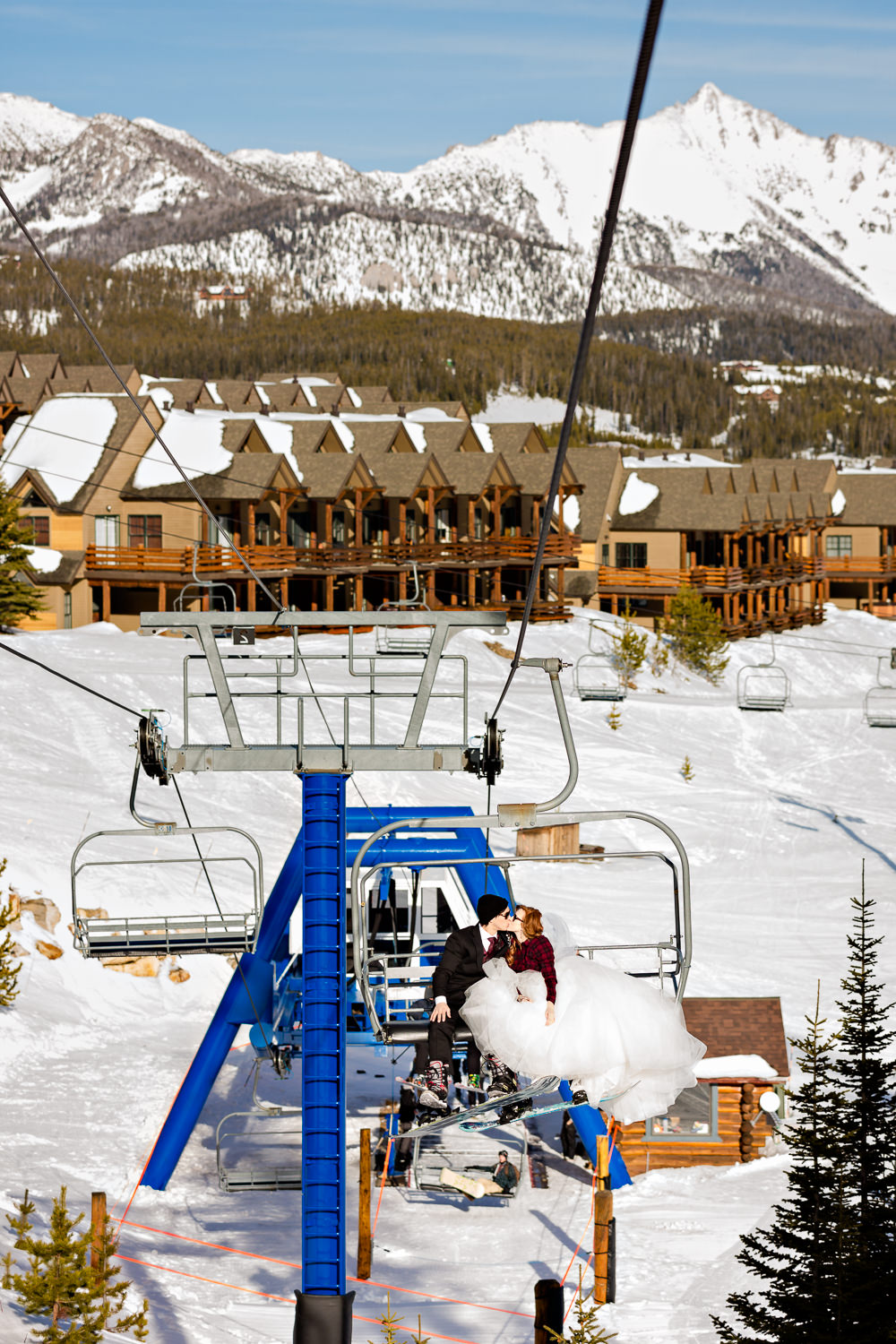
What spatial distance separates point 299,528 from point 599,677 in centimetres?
1315

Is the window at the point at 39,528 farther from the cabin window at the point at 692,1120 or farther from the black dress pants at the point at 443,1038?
the black dress pants at the point at 443,1038

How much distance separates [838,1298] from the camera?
13562 mm

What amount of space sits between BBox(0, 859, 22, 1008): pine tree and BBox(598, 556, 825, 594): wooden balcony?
45954 millimetres

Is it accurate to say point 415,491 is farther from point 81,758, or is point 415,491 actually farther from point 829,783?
point 81,758

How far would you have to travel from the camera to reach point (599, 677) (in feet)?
165

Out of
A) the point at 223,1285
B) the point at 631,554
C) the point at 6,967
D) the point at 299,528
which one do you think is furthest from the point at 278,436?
the point at 223,1285

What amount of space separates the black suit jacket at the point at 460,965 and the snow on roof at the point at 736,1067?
8.93 meters

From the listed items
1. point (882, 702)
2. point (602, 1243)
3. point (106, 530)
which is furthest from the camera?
point (882, 702)

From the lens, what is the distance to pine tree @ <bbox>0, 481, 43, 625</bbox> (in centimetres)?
4194

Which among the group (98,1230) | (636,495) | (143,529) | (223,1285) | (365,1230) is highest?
(636,495)

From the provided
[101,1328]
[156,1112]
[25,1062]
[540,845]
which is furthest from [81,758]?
[101,1328]

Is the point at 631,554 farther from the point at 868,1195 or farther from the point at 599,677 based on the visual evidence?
the point at 868,1195

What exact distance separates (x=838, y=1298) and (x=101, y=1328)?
20.5ft

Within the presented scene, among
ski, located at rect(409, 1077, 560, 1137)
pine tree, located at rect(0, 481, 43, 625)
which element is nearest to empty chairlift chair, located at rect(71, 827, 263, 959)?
ski, located at rect(409, 1077, 560, 1137)
